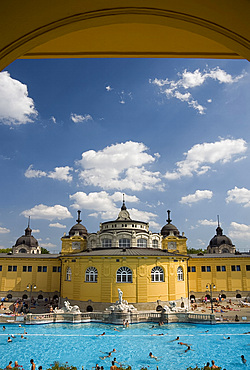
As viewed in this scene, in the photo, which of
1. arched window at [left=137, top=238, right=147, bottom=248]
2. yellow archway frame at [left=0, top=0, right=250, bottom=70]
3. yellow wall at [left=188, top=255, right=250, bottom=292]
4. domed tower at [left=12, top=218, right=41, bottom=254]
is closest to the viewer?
yellow archway frame at [left=0, top=0, right=250, bottom=70]

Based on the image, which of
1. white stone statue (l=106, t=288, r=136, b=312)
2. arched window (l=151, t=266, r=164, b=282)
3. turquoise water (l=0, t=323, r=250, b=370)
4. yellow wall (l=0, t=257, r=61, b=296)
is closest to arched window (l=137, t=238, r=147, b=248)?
arched window (l=151, t=266, r=164, b=282)

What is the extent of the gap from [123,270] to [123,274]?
575 mm

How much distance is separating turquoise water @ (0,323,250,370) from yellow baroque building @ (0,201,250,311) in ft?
21.5

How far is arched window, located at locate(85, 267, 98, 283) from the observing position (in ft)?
135

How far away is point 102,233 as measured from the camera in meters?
48.4

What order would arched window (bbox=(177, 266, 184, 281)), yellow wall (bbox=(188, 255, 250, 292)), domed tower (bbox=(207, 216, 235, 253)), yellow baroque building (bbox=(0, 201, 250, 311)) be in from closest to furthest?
yellow baroque building (bbox=(0, 201, 250, 311)) < arched window (bbox=(177, 266, 184, 281)) < yellow wall (bbox=(188, 255, 250, 292)) < domed tower (bbox=(207, 216, 235, 253))

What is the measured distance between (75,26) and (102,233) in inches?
1834

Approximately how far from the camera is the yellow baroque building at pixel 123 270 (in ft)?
132

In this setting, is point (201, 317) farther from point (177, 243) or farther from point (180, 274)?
point (177, 243)

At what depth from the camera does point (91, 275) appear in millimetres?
41438

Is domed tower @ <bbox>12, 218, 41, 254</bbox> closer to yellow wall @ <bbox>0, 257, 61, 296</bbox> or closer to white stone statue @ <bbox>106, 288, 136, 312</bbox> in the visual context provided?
yellow wall @ <bbox>0, 257, 61, 296</bbox>

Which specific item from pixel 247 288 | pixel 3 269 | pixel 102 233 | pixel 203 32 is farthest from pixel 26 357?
pixel 247 288

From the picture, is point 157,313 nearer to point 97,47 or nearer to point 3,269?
point 3,269

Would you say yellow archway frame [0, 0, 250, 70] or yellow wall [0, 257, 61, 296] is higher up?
yellow archway frame [0, 0, 250, 70]
